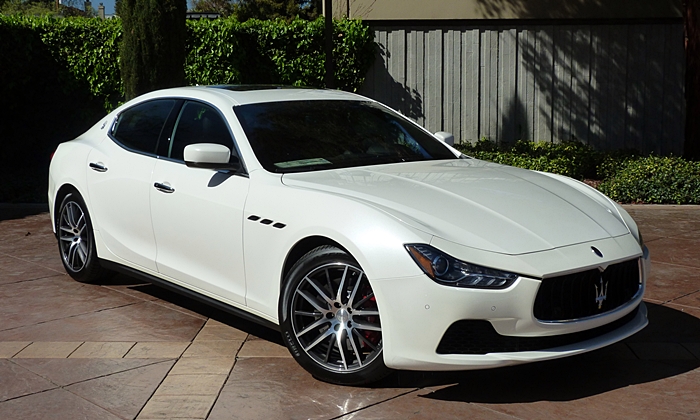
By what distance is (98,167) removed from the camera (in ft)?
21.0

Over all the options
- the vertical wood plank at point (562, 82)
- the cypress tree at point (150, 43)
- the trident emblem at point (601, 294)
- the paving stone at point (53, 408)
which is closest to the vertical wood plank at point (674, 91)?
the vertical wood plank at point (562, 82)

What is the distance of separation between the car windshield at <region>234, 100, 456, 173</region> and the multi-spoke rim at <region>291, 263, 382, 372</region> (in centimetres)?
87

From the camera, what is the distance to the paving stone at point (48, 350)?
512 cm

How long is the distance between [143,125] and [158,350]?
1.83 meters

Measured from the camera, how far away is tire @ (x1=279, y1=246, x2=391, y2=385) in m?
Result: 4.38

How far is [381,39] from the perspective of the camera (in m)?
14.8

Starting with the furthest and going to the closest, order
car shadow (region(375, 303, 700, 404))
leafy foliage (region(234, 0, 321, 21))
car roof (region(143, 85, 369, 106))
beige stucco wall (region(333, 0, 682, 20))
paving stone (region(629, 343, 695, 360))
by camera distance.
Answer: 1. leafy foliage (region(234, 0, 321, 21))
2. beige stucco wall (region(333, 0, 682, 20))
3. car roof (region(143, 85, 369, 106))
4. paving stone (region(629, 343, 695, 360))
5. car shadow (region(375, 303, 700, 404))

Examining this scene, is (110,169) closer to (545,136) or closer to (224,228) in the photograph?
(224,228)

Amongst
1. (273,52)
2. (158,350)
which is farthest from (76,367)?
(273,52)

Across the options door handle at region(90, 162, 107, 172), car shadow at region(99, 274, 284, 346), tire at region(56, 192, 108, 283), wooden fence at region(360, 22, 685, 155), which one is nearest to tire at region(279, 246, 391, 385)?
car shadow at region(99, 274, 284, 346)

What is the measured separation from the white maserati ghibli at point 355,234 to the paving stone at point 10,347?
0.98 meters

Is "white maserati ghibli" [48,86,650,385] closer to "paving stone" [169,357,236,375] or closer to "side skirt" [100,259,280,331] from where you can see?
"side skirt" [100,259,280,331]

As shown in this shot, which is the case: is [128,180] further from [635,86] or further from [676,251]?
[635,86]

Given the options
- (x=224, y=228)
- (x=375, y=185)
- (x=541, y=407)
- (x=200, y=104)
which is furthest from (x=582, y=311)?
(x=200, y=104)
